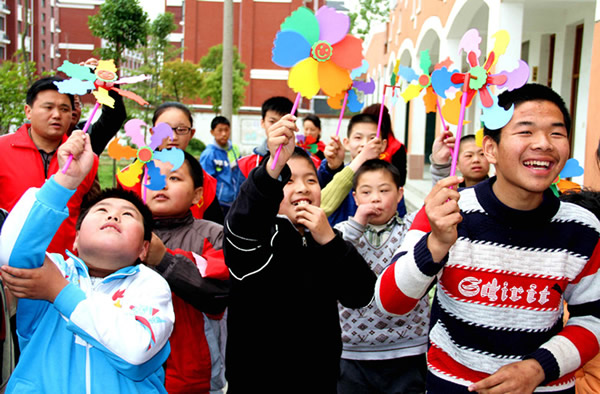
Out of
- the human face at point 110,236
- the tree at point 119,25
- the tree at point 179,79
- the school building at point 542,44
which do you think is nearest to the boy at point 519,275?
the human face at point 110,236

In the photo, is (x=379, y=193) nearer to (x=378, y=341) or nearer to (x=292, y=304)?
(x=378, y=341)

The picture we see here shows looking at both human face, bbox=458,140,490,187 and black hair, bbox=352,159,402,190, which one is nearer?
black hair, bbox=352,159,402,190

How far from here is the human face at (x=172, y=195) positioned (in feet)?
8.23

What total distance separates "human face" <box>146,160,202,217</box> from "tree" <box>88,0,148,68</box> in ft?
31.7

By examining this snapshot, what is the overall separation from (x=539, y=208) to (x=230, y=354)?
3.66ft

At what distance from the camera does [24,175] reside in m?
2.80

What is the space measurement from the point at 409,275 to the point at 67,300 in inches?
36.8

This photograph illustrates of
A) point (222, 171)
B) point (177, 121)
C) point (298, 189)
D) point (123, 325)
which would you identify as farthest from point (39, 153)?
point (222, 171)

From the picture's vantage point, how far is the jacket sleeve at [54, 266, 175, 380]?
4.97 feet

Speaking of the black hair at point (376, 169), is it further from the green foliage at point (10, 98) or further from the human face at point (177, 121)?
the green foliage at point (10, 98)

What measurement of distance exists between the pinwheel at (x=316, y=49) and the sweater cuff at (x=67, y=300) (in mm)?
836

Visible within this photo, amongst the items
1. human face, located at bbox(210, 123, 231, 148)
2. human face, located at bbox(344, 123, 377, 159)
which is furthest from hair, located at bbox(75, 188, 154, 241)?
human face, located at bbox(210, 123, 231, 148)

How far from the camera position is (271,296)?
1.90m

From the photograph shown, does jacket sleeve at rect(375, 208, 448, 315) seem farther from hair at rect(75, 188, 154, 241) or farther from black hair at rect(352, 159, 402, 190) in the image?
black hair at rect(352, 159, 402, 190)
